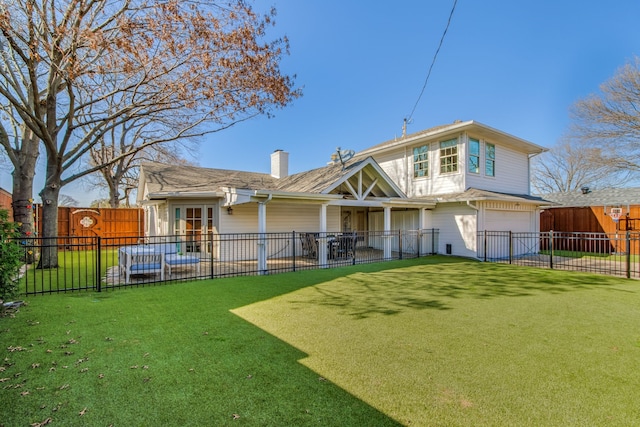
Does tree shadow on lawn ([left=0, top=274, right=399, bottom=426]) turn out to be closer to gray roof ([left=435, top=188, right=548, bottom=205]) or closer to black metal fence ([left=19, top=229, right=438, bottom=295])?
black metal fence ([left=19, top=229, right=438, bottom=295])

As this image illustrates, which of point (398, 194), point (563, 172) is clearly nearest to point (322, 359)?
point (398, 194)

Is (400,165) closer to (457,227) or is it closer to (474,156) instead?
(474,156)

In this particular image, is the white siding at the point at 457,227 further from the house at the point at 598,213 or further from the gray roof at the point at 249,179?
the house at the point at 598,213

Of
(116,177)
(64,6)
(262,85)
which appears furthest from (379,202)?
(116,177)

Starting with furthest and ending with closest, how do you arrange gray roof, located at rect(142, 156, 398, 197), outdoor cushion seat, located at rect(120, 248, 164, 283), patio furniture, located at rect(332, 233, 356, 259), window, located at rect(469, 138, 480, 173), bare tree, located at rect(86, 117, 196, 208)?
bare tree, located at rect(86, 117, 196, 208), window, located at rect(469, 138, 480, 173), gray roof, located at rect(142, 156, 398, 197), patio furniture, located at rect(332, 233, 356, 259), outdoor cushion seat, located at rect(120, 248, 164, 283)

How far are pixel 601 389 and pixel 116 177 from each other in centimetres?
2741

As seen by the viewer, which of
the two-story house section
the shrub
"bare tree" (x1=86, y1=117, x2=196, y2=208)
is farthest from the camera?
"bare tree" (x1=86, y1=117, x2=196, y2=208)

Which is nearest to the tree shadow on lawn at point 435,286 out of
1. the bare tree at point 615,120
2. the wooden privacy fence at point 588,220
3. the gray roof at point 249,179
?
the gray roof at point 249,179

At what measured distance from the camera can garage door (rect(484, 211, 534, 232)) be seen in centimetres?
1290

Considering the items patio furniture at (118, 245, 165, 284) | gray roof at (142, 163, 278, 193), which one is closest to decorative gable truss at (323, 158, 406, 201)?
gray roof at (142, 163, 278, 193)

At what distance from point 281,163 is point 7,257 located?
13.3m

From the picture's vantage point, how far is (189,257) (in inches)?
357

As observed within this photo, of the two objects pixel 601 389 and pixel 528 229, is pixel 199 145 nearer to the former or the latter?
pixel 528 229

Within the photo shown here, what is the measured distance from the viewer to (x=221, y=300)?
20.4 ft
